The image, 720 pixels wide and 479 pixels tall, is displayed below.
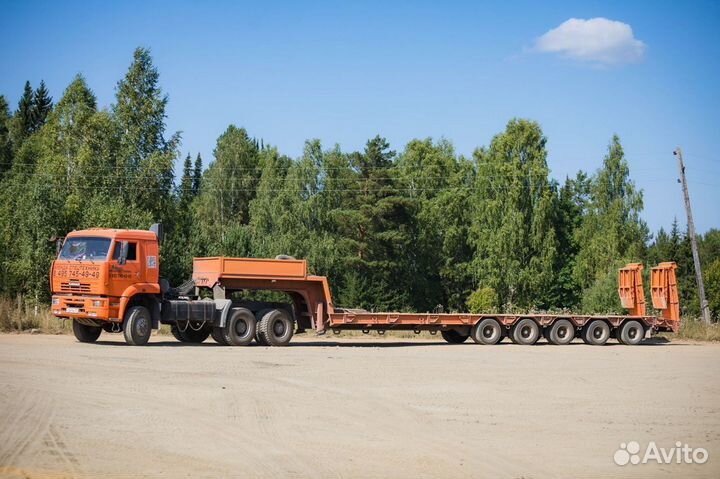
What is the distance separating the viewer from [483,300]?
66562 millimetres

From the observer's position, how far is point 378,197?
2682 inches

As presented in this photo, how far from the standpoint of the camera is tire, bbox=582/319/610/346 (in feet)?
94.5

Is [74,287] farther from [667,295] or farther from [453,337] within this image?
[667,295]

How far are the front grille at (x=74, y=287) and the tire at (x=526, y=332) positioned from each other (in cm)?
1369

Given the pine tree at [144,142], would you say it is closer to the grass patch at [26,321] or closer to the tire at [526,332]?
the grass patch at [26,321]

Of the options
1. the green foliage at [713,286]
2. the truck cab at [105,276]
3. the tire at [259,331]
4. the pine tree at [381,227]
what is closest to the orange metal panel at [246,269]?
the tire at [259,331]

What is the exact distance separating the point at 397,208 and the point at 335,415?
57.0 meters

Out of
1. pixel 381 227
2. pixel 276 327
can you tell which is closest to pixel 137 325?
pixel 276 327

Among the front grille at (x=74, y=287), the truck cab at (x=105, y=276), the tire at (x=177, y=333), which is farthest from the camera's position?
the tire at (x=177, y=333)

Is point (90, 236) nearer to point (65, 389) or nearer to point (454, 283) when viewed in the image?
point (65, 389)

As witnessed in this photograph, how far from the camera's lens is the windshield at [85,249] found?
71.7ft

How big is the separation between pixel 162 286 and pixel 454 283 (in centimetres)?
5242

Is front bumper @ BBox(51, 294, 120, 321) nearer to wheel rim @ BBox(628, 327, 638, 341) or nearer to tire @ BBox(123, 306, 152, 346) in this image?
tire @ BBox(123, 306, 152, 346)

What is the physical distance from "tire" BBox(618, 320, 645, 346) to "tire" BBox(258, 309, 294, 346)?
11838 mm
